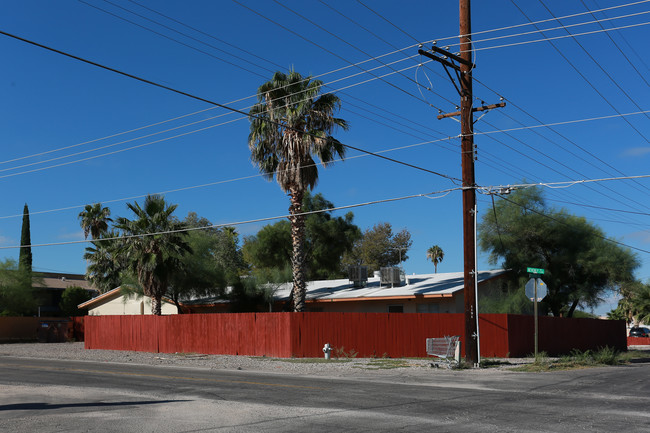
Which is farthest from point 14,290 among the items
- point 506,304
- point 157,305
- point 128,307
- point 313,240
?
point 506,304

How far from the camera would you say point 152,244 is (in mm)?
36312

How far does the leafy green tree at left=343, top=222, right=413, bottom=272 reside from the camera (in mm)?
76938

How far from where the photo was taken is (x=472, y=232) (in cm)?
2170

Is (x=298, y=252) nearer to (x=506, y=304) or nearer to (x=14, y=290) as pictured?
(x=506, y=304)

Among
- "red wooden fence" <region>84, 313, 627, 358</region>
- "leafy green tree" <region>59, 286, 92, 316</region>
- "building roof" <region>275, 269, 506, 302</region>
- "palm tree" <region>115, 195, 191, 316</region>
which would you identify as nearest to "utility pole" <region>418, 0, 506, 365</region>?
"red wooden fence" <region>84, 313, 627, 358</region>

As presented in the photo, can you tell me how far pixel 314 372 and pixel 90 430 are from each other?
12.3 meters

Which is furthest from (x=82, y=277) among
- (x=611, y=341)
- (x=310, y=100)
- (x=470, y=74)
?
(x=470, y=74)

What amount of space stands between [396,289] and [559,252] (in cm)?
1016

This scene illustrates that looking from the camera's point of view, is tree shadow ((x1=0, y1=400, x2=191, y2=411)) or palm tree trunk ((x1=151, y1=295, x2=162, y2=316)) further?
palm tree trunk ((x1=151, y1=295, x2=162, y2=316))

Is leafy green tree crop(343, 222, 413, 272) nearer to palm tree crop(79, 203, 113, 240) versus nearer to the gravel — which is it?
palm tree crop(79, 203, 113, 240)

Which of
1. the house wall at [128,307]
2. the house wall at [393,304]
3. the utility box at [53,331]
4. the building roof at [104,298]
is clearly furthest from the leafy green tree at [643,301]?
the utility box at [53,331]

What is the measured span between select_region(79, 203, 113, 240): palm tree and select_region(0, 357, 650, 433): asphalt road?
47.4 m

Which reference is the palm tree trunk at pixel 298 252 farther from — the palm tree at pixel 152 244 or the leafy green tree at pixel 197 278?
the leafy green tree at pixel 197 278

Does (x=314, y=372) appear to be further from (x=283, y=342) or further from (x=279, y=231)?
(x=279, y=231)
